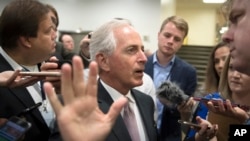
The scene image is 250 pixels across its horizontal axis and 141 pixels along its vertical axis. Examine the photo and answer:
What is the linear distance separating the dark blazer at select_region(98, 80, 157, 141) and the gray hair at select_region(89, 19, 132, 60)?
0.19 metres

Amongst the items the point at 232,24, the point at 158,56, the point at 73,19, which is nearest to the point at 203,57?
the point at 73,19

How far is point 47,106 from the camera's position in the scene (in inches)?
63.8

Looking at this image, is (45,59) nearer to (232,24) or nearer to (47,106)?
(47,106)

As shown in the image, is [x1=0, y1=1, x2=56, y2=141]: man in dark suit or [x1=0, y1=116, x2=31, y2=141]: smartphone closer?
[x1=0, y1=116, x2=31, y2=141]: smartphone

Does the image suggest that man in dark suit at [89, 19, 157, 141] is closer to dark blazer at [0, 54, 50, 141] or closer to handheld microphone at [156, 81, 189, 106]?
handheld microphone at [156, 81, 189, 106]

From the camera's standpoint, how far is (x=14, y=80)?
4.12 ft

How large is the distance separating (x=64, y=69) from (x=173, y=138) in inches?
74.2

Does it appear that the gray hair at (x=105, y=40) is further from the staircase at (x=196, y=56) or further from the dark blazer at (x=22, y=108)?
the staircase at (x=196, y=56)

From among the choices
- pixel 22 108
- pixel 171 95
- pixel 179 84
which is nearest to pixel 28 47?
pixel 22 108

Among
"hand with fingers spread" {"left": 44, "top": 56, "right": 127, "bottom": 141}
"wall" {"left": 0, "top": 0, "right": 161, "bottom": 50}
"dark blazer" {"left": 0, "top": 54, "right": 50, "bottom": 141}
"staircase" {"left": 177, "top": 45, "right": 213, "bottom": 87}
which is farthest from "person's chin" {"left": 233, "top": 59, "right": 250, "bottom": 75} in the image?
"staircase" {"left": 177, "top": 45, "right": 213, "bottom": 87}

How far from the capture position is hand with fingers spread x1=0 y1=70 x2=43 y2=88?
123 cm

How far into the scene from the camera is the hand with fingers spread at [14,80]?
1231mm

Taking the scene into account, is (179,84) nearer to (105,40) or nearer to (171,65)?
(171,65)

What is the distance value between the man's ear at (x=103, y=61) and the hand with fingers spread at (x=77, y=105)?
819mm
